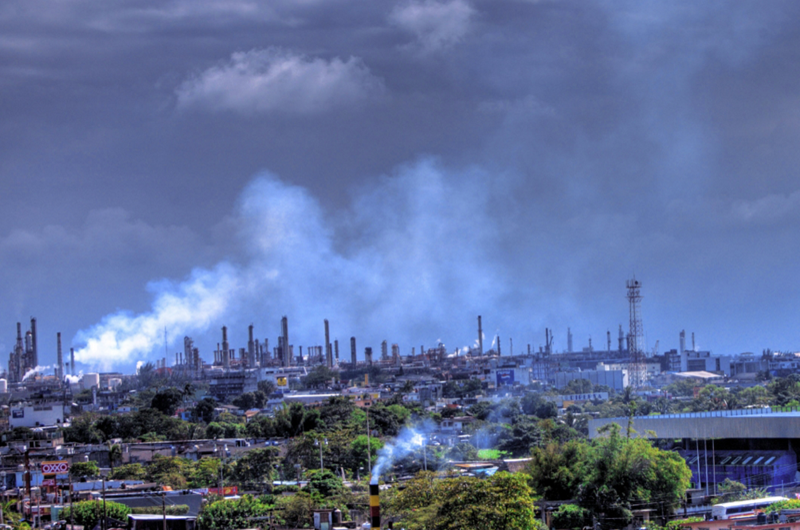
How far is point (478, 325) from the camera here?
14262cm

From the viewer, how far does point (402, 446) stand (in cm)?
3812

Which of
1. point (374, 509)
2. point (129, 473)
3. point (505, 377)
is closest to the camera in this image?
point (374, 509)

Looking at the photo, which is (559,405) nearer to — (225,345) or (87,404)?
(87,404)

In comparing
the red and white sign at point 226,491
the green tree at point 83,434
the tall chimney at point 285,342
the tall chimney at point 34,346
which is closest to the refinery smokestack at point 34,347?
the tall chimney at point 34,346

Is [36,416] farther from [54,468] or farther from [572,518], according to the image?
[572,518]

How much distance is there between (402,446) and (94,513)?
1652 centimetres

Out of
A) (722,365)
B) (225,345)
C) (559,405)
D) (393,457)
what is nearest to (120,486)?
(393,457)

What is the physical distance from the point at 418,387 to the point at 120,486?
57.8m

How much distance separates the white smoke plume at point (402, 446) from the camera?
111 ft

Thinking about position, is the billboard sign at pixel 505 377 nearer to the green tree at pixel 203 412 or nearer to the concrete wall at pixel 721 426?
the green tree at pixel 203 412

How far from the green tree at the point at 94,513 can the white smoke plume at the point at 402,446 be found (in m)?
7.71

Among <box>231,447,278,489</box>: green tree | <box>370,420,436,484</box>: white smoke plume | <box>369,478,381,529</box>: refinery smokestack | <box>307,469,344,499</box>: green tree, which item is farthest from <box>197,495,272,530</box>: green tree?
<box>231,447,278,489</box>: green tree

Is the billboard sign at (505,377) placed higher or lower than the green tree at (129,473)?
lower

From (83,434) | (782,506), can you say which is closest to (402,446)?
(782,506)
